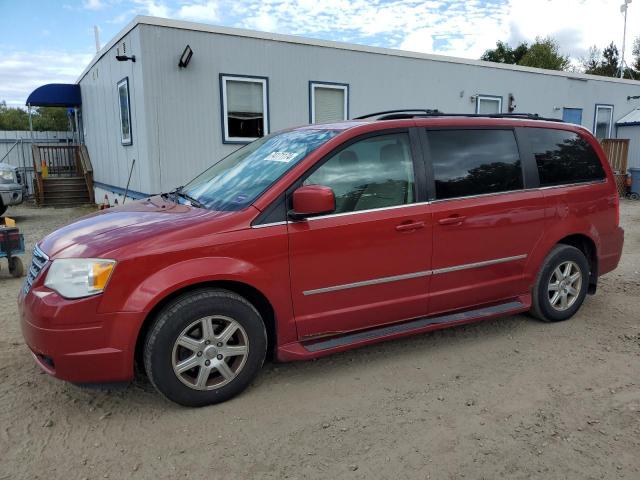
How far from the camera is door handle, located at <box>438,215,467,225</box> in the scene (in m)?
3.70

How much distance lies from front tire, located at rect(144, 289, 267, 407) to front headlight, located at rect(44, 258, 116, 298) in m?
0.39

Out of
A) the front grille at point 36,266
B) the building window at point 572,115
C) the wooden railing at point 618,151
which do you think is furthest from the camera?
the wooden railing at point 618,151

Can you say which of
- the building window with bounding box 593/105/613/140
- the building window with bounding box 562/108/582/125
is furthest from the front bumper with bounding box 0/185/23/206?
the building window with bounding box 593/105/613/140

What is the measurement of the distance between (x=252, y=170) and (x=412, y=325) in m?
1.65

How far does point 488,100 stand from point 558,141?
9.94 m

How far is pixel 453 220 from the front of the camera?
12.3 feet

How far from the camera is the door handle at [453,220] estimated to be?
12.1 ft

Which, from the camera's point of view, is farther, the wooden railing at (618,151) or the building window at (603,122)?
the building window at (603,122)

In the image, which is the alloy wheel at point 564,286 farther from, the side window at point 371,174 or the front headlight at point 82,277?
the front headlight at point 82,277

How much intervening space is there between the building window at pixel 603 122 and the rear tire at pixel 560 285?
14.2 meters

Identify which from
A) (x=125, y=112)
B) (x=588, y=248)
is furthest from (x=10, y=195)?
(x=588, y=248)

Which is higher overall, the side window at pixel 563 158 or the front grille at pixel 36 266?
the side window at pixel 563 158

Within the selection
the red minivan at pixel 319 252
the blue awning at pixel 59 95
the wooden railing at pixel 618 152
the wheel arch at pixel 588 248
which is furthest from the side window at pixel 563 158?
the blue awning at pixel 59 95

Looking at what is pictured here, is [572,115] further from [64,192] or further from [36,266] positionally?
[36,266]
